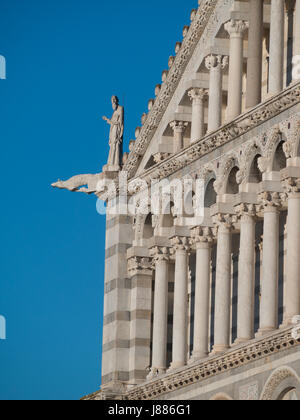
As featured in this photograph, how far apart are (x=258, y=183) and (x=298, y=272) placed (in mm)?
3090

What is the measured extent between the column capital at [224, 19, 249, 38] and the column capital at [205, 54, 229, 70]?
0.89 meters

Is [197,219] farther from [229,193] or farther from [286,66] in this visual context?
[286,66]

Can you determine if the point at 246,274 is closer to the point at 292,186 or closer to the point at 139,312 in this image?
the point at 292,186

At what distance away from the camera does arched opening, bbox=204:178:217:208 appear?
42.3 metres

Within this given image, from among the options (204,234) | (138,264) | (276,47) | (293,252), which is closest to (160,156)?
(138,264)

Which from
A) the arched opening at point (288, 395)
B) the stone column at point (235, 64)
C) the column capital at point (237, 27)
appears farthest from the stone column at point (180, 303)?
the column capital at point (237, 27)

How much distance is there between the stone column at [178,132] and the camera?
44938mm

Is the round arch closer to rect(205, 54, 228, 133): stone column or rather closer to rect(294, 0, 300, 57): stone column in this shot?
rect(294, 0, 300, 57): stone column

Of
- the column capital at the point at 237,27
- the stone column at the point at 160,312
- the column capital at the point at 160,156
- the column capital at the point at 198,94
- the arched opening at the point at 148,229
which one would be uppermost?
the column capital at the point at 237,27

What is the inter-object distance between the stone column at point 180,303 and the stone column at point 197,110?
274cm

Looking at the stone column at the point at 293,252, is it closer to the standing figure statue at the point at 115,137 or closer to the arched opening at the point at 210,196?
the arched opening at the point at 210,196

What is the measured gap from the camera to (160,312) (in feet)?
144

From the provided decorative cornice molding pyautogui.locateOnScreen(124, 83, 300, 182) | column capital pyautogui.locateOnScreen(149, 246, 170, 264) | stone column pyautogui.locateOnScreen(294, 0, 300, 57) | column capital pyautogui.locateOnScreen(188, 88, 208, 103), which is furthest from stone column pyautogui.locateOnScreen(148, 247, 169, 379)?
stone column pyautogui.locateOnScreen(294, 0, 300, 57)
